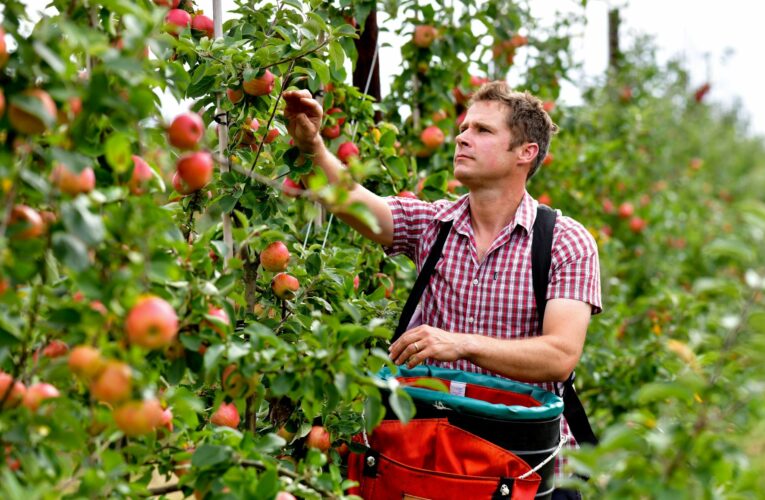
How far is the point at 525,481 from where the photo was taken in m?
1.73

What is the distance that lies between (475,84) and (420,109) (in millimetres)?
440

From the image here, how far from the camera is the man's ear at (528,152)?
2.35 m

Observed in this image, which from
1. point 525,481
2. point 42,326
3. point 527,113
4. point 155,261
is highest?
point 527,113

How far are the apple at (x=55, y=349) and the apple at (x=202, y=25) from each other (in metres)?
1.12

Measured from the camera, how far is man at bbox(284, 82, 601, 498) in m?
1.96

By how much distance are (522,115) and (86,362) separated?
1.62 metres

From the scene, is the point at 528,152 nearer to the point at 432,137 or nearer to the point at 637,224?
the point at 432,137

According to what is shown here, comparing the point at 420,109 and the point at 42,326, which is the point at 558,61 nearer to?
the point at 420,109

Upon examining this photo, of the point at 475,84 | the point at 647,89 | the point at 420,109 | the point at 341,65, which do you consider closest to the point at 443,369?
the point at 341,65

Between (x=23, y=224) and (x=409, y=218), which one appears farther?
(x=409, y=218)

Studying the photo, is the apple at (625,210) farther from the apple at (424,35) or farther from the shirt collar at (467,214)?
the shirt collar at (467,214)

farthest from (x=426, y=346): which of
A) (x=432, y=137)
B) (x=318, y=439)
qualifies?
(x=432, y=137)

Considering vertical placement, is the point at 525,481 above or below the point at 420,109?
below

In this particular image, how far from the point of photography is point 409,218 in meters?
2.30
